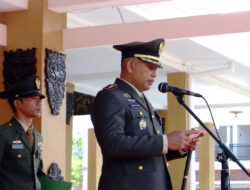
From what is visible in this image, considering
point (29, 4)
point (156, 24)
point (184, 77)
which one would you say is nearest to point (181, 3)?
point (156, 24)

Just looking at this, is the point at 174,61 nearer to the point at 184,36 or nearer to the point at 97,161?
the point at 97,161

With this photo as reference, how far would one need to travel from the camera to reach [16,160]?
379 centimetres

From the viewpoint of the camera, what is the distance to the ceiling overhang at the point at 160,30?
18.7 ft

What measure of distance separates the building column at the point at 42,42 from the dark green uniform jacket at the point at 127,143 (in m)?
3.03

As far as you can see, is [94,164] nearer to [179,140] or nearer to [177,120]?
[177,120]

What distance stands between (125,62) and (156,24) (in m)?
2.99

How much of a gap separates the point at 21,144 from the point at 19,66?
2.27 meters

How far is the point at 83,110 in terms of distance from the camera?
41.0 ft

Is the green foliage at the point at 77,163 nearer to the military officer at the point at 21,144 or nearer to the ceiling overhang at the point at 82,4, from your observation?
the ceiling overhang at the point at 82,4

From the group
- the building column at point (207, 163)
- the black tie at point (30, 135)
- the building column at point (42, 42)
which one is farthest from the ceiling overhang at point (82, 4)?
the building column at point (207, 163)

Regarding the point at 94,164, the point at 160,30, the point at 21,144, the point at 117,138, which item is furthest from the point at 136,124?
the point at 94,164

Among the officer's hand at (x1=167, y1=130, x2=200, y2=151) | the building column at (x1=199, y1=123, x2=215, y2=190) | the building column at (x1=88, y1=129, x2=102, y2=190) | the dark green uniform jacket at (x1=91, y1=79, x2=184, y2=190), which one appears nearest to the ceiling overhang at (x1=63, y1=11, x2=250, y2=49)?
the building column at (x1=88, y1=129, x2=102, y2=190)

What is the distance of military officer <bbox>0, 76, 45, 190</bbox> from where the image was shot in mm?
3754

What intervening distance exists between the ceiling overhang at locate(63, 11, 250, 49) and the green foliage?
670 inches
